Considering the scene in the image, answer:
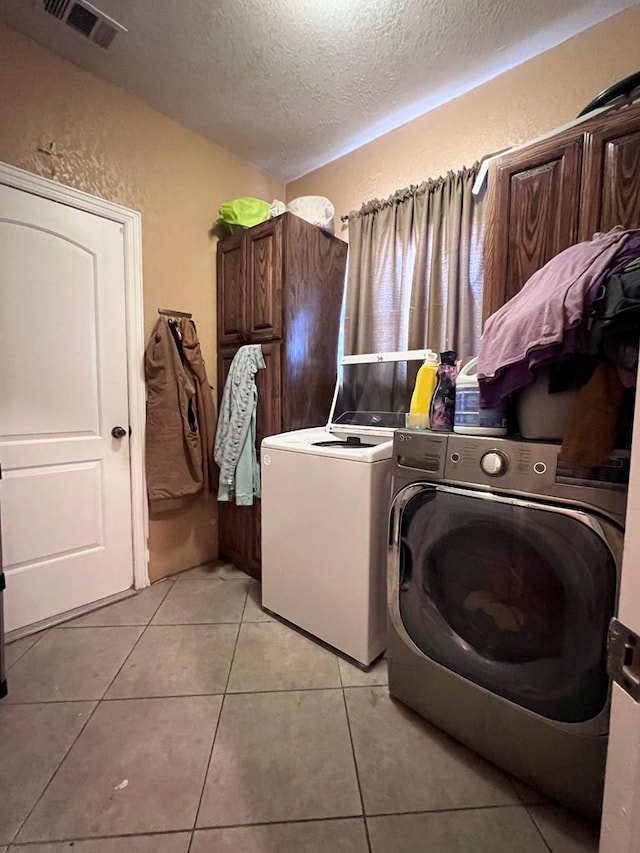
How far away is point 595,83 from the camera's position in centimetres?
150

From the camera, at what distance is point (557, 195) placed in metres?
1.22

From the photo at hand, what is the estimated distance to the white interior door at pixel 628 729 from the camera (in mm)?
410

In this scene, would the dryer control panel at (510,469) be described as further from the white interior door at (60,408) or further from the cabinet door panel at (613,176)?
the white interior door at (60,408)

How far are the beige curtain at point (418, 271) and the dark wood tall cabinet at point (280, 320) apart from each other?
0.17 m

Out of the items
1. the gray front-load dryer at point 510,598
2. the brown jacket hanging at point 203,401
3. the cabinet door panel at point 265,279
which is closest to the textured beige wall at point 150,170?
the brown jacket hanging at point 203,401

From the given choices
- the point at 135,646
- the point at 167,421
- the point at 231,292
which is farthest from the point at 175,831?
the point at 231,292

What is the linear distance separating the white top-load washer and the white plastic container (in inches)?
13.8

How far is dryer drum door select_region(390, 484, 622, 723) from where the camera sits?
0.86 m

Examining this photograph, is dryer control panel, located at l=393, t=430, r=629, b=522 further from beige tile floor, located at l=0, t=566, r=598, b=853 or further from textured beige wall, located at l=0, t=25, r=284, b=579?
textured beige wall, located at l=0, t=25, r=284, b=579

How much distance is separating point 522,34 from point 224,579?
9.91 feet

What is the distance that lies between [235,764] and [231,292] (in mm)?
2173

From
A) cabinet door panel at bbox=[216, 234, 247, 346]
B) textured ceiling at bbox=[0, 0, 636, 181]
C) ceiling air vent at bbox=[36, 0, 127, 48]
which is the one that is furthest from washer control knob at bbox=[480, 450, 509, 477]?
ceiling air vent at bbox=[36, 0, 127, 48]

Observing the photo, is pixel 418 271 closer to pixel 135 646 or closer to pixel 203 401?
pixel 203 401

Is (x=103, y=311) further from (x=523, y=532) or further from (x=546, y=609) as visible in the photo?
(x=546, y=609)
